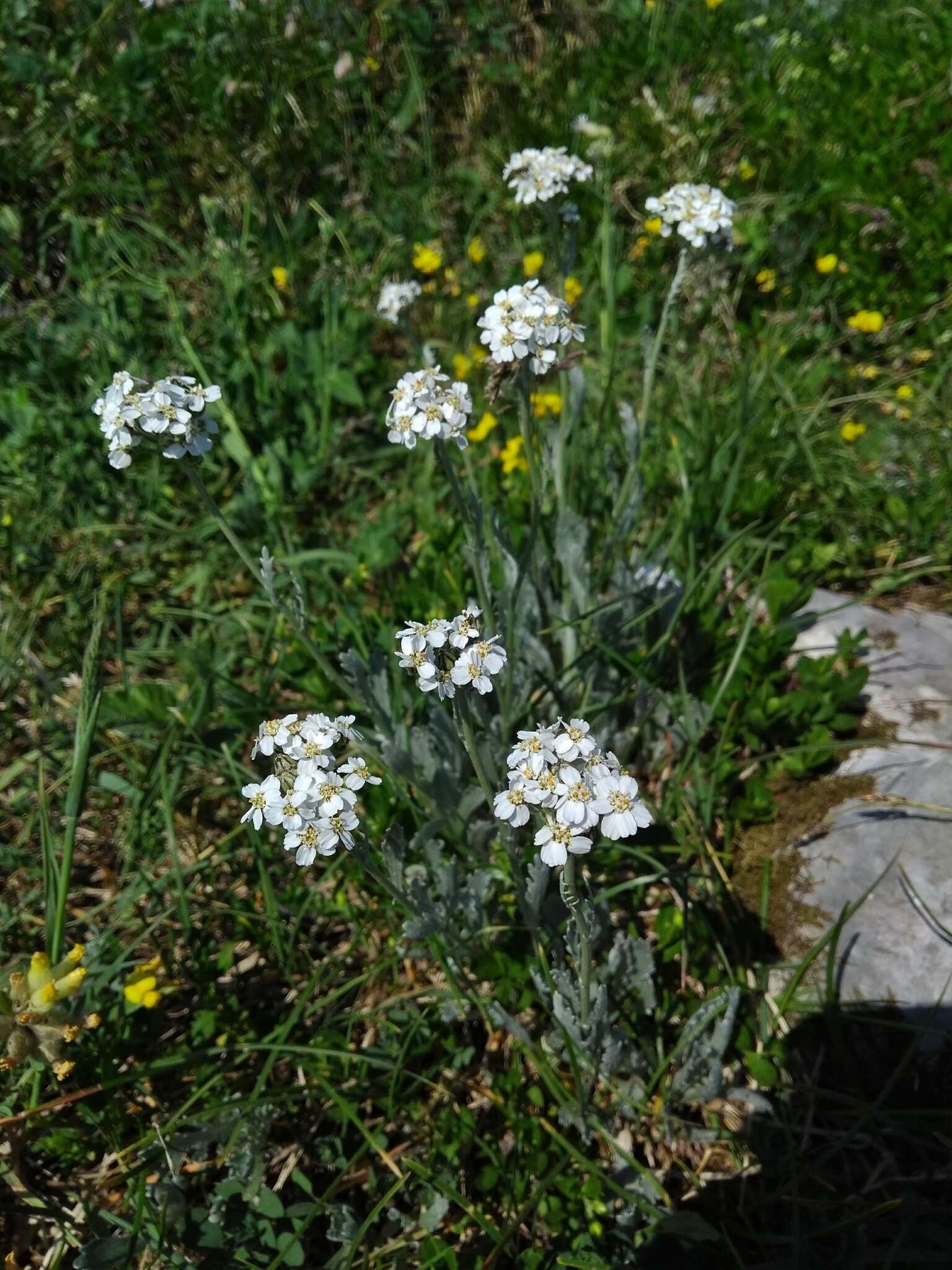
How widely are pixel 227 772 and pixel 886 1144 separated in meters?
1.94

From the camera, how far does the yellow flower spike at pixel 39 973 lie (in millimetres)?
1944

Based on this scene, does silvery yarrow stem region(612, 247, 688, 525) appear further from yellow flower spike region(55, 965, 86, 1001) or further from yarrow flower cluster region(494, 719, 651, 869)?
yellow flower spike region(55, 965, 86, 1001)

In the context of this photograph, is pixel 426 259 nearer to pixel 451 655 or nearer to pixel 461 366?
pixel 461 366

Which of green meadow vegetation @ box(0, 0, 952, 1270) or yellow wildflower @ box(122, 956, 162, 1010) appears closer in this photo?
green meadow vegetation @ box(0, 0, 952, 1270)

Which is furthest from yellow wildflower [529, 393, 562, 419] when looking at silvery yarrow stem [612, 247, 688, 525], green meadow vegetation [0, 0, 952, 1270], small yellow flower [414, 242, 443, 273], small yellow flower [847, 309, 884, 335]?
small yellow flower [847, 309, 884, 335]

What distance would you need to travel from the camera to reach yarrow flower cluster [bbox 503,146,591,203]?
2436 mm

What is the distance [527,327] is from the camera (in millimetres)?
1941

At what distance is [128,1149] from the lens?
1.97 meters

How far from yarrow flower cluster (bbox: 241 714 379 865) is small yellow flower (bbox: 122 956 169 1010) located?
2.98ft

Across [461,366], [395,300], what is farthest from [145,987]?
[461,366]

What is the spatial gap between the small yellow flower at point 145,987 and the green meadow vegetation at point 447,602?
0.05ft

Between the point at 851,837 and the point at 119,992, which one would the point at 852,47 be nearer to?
the point at 851,837

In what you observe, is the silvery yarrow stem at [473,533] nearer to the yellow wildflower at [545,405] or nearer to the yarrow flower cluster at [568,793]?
the yarrow flower cluster at [568,793]

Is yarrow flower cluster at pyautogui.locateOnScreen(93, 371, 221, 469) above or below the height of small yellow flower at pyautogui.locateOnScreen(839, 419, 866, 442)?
above
